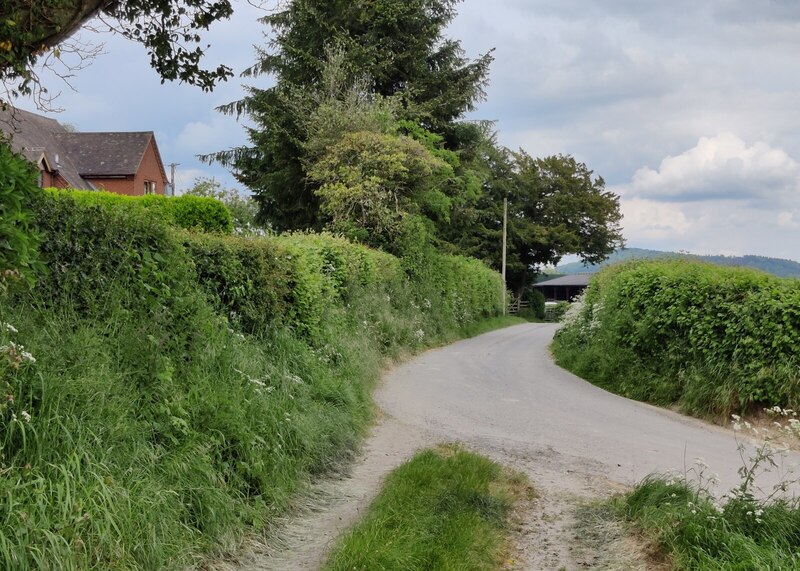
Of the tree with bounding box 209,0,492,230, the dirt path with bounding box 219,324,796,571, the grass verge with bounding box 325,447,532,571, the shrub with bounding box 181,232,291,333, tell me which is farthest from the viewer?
the tree with bounding box 209,0,492,230

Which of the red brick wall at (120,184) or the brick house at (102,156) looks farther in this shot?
the red brick wall at (120,184)

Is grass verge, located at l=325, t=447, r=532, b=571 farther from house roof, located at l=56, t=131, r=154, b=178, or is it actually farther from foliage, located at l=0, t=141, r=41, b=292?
house roof, located at l=56, t=131, r=154, b=178

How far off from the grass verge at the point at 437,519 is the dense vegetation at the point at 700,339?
19.2 ft

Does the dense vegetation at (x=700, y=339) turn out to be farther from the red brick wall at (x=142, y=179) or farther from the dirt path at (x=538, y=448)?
the red brick wall at (x=142, y=179)

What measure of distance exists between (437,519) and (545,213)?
2121 inches

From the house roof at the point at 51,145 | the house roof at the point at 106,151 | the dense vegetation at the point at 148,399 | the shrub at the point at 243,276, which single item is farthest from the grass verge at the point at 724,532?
the house roof at the point at 106,151

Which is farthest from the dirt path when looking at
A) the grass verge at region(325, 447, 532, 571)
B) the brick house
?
the brick house

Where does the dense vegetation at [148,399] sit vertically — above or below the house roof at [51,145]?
below

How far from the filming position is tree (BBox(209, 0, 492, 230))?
26453mm

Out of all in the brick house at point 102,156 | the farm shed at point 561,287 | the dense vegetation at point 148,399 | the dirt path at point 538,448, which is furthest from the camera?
the farm shed at point 561,287

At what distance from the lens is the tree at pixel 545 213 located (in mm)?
54500

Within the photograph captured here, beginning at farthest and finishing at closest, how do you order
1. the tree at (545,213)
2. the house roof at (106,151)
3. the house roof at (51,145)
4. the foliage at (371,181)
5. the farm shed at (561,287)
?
the farm shed at (561,287)
the tree at (545,213)
the house roof at (106,151)
the house roof at (51,145)
the foliage at (371,181)

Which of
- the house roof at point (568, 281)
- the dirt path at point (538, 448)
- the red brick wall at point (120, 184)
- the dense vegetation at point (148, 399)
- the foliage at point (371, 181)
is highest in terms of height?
the red brick wall at point (120, 184)

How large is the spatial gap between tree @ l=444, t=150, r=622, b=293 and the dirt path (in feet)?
126
